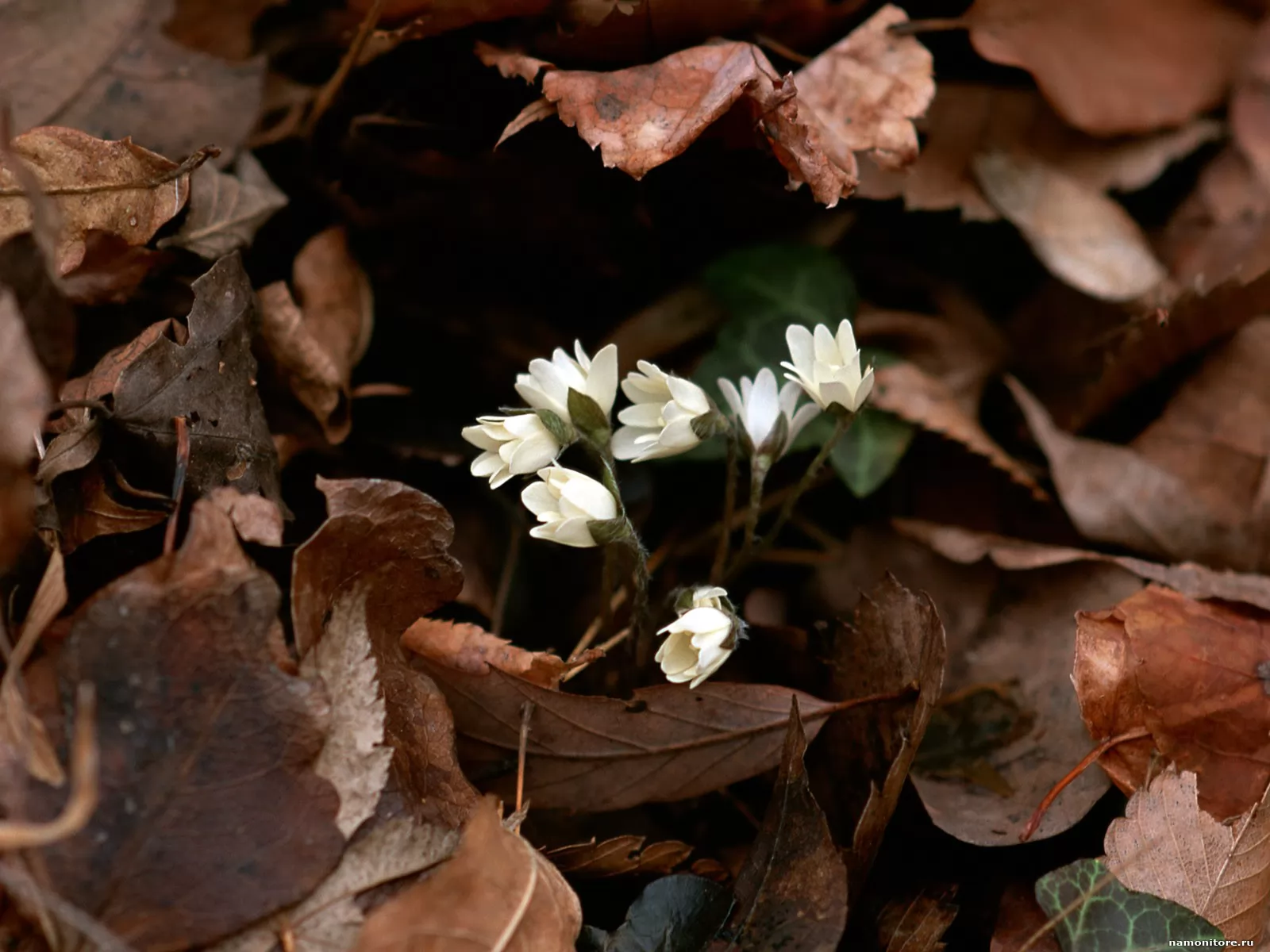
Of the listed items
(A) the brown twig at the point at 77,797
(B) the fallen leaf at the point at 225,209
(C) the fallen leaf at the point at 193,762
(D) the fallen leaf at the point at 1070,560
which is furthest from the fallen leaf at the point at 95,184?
(D) the fallen leaf at the point at 1070,560

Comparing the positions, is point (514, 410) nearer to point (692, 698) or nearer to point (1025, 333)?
point (692, 698)

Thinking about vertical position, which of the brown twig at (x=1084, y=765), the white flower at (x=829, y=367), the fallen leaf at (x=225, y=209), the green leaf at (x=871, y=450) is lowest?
the brown twig at (x=1084, y=765)

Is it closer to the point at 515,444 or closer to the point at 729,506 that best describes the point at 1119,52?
the point at 729,506

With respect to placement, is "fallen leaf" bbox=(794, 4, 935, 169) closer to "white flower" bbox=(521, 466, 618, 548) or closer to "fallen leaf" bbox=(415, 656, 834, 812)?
"white flower" bbox=(521, 466, 618, 548)

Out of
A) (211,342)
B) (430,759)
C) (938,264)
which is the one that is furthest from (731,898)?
(938,264)

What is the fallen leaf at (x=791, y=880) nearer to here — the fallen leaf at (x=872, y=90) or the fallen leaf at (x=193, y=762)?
the fallen leaf at (x=193, y=762)

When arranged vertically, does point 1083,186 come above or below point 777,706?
above

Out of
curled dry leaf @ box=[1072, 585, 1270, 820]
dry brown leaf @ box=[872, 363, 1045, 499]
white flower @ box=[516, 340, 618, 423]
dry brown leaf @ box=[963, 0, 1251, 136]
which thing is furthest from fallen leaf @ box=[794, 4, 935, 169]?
curled dry leaf @ box=[1072, 585, 1270, 820]
